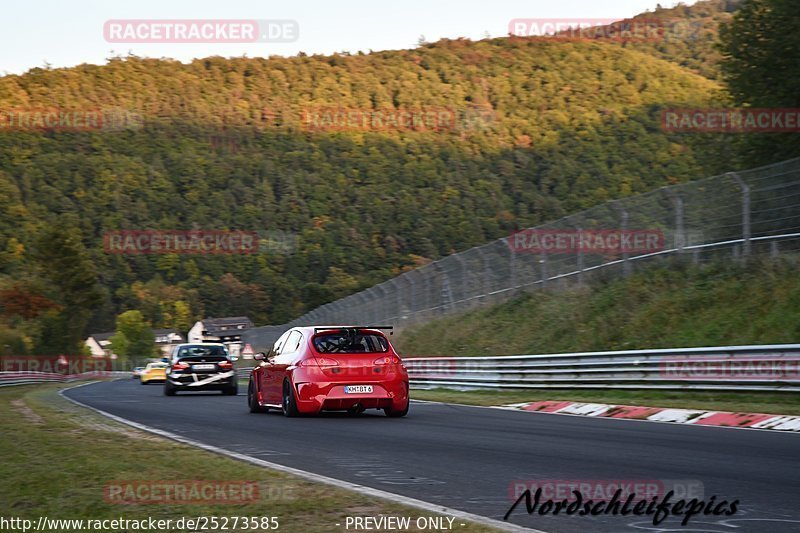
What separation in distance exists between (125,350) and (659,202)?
14332 cm

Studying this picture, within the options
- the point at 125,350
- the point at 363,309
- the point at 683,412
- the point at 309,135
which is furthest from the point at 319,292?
the point at 683,412

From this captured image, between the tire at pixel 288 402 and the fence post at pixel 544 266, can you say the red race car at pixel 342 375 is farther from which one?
the fence post at pixel 544 266

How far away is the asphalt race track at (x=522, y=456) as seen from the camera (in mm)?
6320

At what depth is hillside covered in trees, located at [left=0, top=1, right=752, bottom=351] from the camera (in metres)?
97.9

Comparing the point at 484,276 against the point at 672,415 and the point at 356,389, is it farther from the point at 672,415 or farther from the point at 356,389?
the point at 672,415

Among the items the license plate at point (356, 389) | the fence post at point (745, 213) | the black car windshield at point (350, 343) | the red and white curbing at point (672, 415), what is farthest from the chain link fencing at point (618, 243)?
the license plate at point (356, 389)

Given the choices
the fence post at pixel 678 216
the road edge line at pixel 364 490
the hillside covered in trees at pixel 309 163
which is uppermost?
the hillside covered in trees at pixel 309 163

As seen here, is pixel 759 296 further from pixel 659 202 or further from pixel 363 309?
pixel 363 309

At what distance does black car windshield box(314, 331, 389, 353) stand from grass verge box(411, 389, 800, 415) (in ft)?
13.0

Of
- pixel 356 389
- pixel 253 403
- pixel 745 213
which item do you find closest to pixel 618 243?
pixel 745 213

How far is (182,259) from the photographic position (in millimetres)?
119688

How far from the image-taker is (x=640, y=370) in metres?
18.6

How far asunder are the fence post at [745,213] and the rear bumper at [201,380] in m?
11.7

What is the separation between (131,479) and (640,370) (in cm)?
1261
